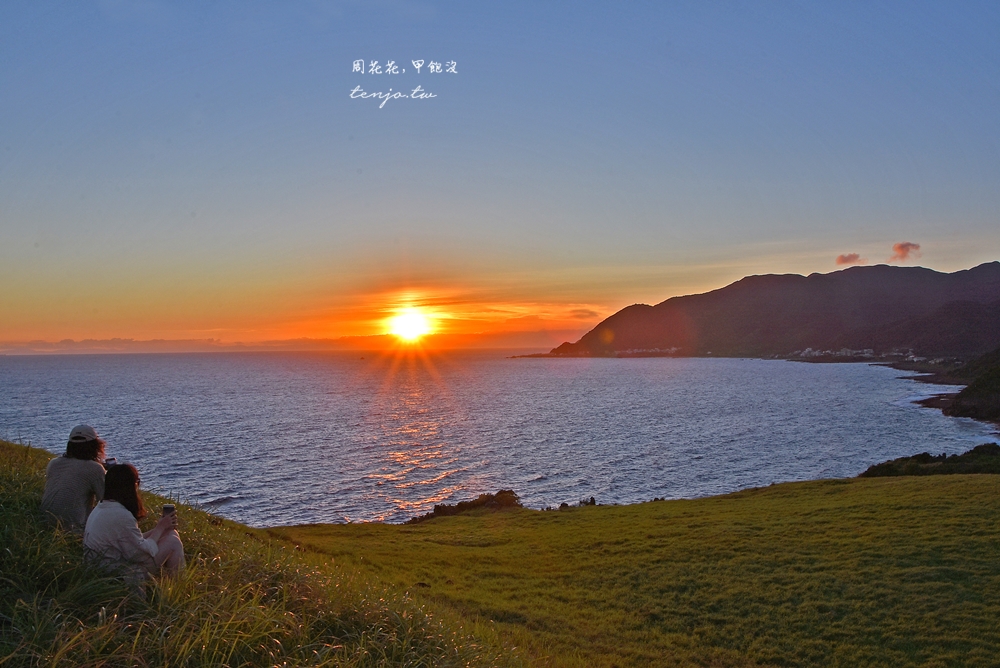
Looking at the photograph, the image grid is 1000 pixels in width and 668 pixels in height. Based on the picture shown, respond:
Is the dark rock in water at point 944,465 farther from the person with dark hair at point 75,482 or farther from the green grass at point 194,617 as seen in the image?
the person with dark hair at point 75,482

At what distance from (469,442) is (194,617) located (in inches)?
2609

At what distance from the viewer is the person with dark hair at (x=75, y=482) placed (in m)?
8.12

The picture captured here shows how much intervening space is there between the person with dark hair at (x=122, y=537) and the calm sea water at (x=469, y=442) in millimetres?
33911

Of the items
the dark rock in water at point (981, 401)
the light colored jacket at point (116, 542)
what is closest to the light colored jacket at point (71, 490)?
the light colored jacket at point (116, 542)

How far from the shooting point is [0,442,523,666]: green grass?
553cm

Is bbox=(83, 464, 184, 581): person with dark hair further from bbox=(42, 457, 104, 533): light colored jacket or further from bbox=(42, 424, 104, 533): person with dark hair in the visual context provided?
bbox=(42, 457, 104, 533): light colored jacket

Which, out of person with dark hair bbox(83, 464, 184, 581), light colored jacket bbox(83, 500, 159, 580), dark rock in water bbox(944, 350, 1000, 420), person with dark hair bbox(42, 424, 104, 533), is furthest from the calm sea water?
light colored jacket bbox(83, 500, 159, 580)

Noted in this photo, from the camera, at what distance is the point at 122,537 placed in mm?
7039

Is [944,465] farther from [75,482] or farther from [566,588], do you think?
[75,482]

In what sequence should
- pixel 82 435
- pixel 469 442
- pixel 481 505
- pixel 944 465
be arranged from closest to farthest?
pixel 82 435, pixel 481 505, pixel 944 465, pixel 469 442

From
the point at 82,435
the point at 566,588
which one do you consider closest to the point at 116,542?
the point at 82,435

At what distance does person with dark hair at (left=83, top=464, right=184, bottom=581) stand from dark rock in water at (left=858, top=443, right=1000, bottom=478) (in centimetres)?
4461

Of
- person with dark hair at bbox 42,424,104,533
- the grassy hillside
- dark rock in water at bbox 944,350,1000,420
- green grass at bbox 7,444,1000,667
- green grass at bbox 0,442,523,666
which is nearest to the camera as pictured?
green grass at bbox 0,442,523,666

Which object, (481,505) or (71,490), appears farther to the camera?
(481,505)
